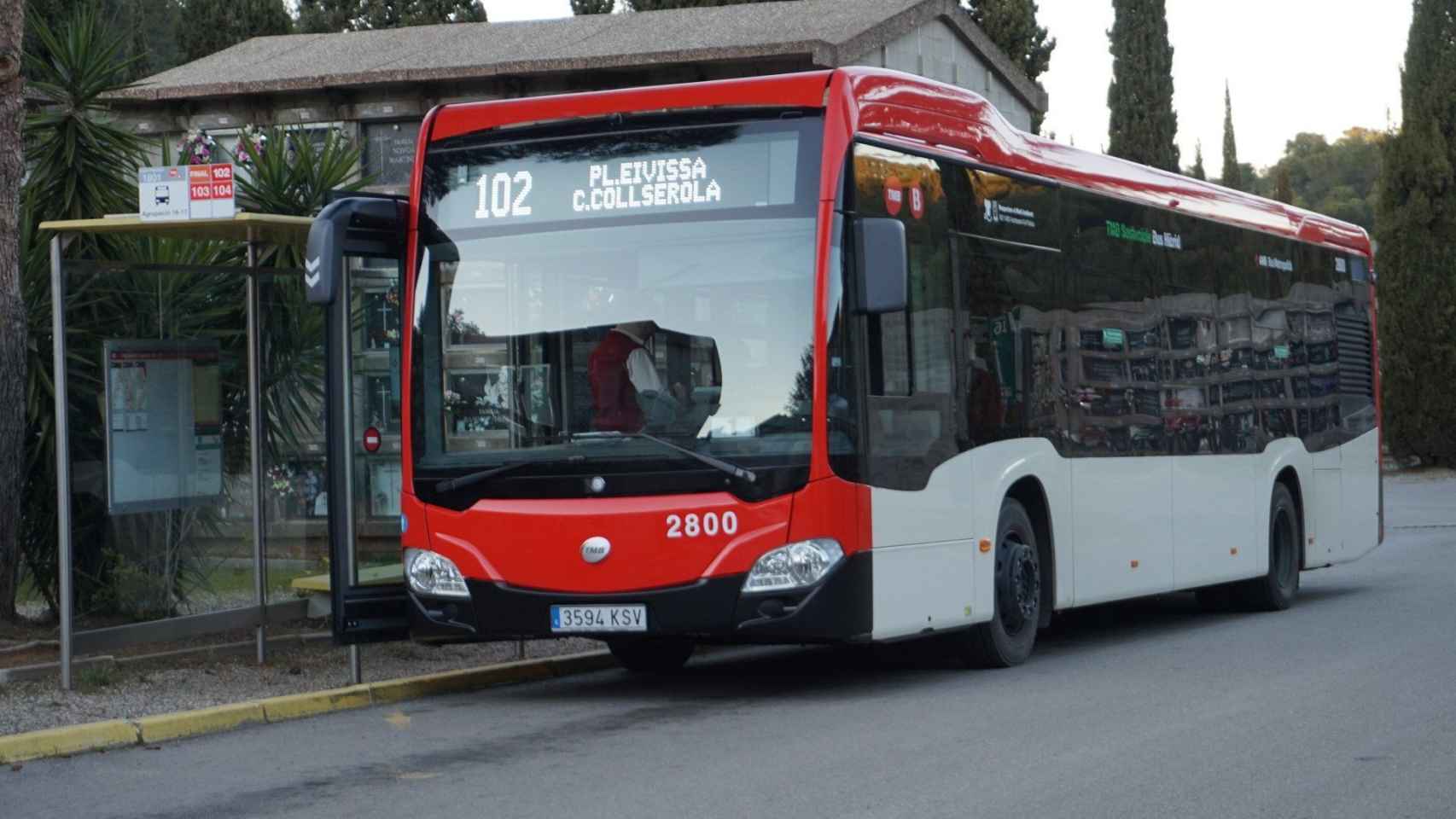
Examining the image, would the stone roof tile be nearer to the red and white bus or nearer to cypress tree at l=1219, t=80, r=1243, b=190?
the red and white bus

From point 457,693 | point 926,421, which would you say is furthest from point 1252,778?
point 457,693

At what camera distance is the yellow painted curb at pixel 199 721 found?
9.82m

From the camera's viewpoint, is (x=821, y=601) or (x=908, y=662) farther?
(x=908, y=662)

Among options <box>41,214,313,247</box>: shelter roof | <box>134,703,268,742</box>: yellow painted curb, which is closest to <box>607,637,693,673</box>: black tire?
<box>134,703,268,742</box>: yellow painted curb

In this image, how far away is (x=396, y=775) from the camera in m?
8.48

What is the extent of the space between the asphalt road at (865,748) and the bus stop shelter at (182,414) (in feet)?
5.87

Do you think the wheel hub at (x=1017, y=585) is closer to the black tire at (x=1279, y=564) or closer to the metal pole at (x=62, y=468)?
the black tire at (x=1279, y=564)

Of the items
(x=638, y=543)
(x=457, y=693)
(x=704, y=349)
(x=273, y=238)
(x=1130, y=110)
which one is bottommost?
(x=457, y=693)

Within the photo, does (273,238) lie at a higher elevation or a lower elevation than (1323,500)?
higher

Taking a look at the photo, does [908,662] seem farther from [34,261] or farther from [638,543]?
[34,261]

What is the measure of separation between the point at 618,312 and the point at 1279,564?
27.8ft

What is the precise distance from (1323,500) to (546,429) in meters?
9.43

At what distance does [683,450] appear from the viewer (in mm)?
10195

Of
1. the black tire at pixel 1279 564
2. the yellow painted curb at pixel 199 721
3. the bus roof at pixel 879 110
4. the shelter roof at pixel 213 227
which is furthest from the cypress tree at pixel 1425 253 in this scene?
the yellow painted curb at pixel 199 721
